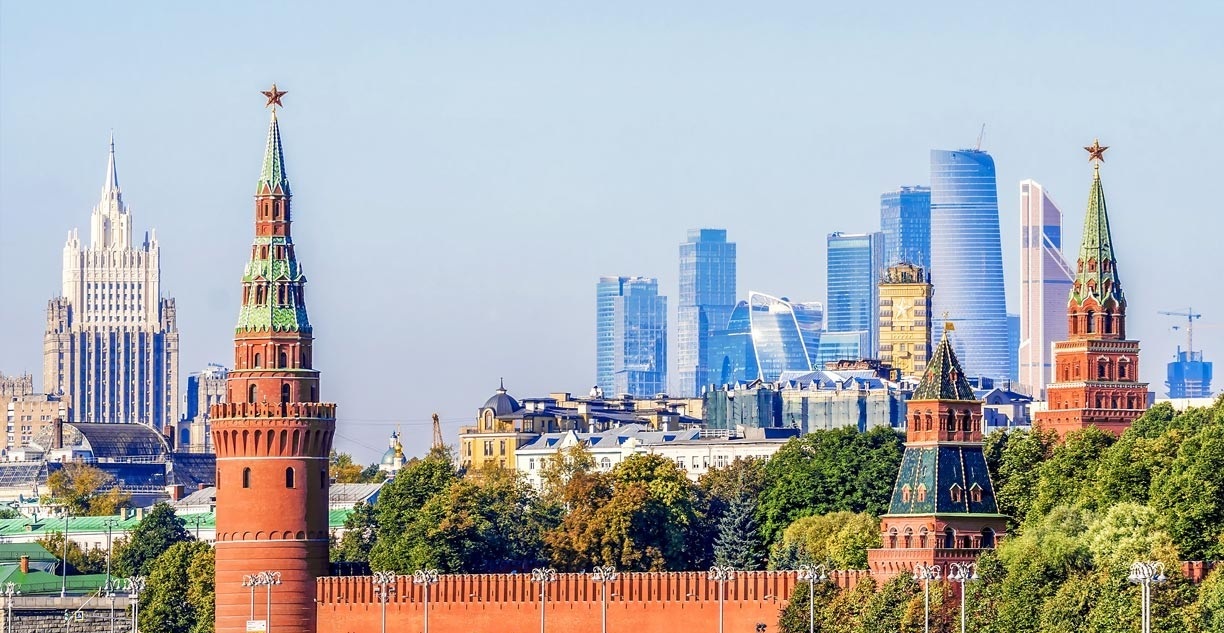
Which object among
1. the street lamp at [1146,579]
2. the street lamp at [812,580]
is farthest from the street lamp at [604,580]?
the street lamp at [1146,579]

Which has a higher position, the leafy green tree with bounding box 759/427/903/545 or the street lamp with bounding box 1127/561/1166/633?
the leafy green tree with bounding box 759/427/903/545

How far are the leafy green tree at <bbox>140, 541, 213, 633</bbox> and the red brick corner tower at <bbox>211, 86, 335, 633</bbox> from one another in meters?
17.5

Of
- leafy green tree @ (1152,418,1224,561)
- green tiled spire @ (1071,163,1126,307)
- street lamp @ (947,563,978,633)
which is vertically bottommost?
street lamp @ (947,563,978,633)

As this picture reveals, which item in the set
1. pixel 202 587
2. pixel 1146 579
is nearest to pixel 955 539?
pixel 1146 579

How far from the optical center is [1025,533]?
157 m

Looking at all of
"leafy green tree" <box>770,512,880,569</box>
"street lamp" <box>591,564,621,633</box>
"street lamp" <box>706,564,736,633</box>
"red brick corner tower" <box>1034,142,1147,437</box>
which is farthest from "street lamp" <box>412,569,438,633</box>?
"red brick corner tower" <box>1034,142,1147,437</box>

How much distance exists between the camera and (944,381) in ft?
525

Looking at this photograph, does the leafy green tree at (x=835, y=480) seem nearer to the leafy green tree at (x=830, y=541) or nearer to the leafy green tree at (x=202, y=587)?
the leafy green tree at (x=830, y=541)

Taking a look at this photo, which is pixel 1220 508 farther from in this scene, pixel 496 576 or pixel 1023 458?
pixel 496 576

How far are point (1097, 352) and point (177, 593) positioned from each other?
49138mm

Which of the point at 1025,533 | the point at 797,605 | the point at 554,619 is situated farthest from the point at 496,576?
the point at 1025,533

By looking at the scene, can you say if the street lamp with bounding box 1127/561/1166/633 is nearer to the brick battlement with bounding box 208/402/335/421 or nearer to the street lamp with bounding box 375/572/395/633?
the street lamp with bounding box 375/572/395/633

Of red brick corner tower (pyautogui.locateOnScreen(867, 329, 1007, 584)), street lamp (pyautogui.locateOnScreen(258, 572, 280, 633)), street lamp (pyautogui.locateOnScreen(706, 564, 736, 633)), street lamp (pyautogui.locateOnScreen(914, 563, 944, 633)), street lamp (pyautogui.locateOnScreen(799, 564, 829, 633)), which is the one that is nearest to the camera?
street lamp (pyautogui.locateOnScreen(914, 563, 944, 633))

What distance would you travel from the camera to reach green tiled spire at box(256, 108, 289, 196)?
6663 inches
